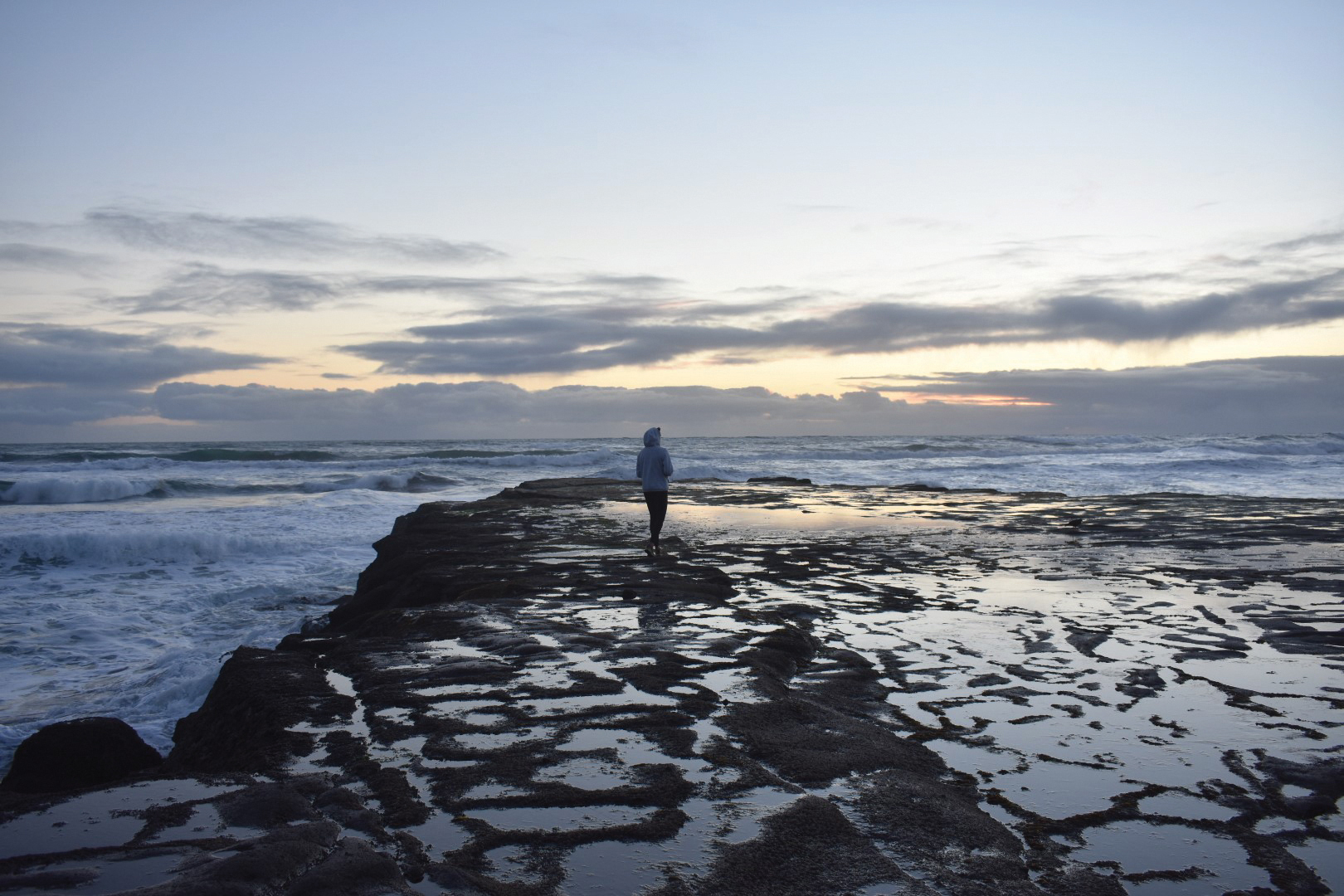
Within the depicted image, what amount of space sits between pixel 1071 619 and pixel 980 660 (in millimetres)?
1712

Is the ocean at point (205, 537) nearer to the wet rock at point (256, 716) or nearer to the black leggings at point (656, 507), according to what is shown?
the wet rock at point (256, 716)

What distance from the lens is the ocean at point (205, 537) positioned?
24.7ft

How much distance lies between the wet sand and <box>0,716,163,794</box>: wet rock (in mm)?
372

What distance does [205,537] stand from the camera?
15.5 metres

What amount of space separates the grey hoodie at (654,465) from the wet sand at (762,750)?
8.71 ft

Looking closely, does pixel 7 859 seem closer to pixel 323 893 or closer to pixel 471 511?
pixel 323 893

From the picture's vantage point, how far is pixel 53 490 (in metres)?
27.9

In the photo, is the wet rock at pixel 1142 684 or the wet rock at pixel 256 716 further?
the wet rock at pixel 1142 684

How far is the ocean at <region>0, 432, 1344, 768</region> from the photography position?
24.7ft

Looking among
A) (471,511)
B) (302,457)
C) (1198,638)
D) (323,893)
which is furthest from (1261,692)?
(302,457)

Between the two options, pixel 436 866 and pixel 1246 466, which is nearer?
pixel 436 866

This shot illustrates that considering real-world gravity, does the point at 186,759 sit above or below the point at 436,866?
below

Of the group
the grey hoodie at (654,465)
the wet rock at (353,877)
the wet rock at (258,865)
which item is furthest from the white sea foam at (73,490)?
the wet rock at (353,877)

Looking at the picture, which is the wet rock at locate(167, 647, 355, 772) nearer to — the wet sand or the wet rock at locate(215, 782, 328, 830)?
the wet sand
